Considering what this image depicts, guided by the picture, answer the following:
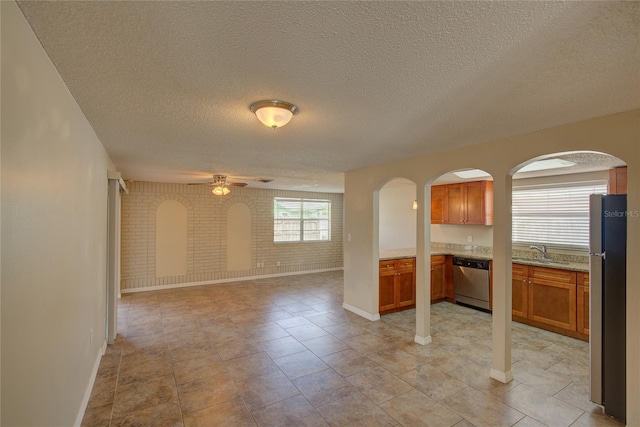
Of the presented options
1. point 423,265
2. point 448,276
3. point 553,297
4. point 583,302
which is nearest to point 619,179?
point 583,302

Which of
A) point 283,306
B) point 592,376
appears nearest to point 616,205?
point 592,376

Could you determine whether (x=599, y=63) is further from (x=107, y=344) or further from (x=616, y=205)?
(x=107, y=344)

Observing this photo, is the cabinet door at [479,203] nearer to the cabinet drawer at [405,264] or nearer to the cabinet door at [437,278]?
the cabinet door at [437,278]

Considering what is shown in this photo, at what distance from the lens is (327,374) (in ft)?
10.0

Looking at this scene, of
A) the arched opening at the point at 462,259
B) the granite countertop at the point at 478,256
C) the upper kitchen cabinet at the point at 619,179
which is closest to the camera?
the upper kitchen cabinet at the point at 619,179

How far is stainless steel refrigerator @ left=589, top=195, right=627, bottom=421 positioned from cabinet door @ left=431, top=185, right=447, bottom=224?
3.51 meters

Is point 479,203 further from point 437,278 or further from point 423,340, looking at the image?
point 423,340

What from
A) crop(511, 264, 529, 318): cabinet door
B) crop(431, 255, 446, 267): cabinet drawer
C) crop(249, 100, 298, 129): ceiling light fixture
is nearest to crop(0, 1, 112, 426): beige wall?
crop(249, 100, 298, 129): ceiling light fixture

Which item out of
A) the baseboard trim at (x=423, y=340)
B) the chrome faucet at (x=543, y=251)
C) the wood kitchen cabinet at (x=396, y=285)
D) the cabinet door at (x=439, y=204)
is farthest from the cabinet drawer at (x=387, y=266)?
the chrome faucet at (x=543, y=251)

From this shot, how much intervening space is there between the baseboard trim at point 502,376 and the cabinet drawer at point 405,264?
2.19 meters

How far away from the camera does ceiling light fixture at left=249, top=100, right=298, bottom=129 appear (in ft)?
6.66

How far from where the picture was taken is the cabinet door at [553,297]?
395 centimetres

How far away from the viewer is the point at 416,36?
131cm

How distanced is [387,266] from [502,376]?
7.29 ft
